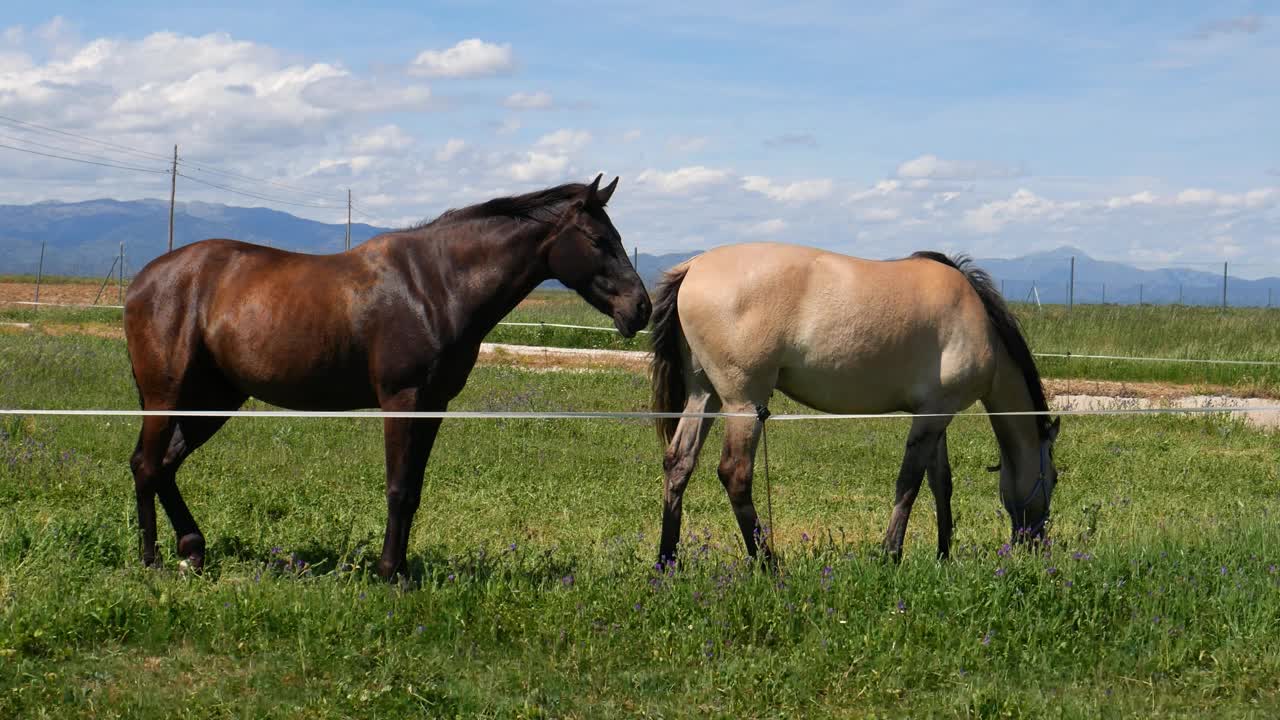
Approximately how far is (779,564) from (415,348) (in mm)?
2327

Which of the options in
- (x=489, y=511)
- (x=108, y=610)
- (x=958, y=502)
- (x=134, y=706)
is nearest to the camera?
(x=134, y=706)

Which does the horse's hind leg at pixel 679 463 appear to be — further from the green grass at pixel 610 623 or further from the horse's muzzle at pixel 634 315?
the horse's muzzle at pixel 634 315

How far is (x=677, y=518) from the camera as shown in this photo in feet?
23.2

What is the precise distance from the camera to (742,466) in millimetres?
6895

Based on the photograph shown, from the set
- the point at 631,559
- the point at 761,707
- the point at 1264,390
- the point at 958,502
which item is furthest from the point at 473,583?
the point at 1264,390

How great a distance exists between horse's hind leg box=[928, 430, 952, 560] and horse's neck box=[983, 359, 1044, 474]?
486 mm

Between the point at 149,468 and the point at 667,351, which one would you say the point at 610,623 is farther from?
the point at 149,468

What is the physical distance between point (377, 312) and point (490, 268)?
0.66m

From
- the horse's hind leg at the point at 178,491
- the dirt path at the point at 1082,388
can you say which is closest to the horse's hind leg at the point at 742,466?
the horse's hind leg at the point at 178,491

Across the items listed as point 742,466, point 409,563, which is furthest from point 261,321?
point 742,466

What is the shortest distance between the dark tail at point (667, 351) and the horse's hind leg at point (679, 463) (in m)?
0.12

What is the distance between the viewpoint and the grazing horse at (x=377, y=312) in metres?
6.14

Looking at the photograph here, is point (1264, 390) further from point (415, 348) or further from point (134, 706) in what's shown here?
point (134, 706)

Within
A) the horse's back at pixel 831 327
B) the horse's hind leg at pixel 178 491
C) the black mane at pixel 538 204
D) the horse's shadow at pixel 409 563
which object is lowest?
the horse's shadow at pixel 409 563
